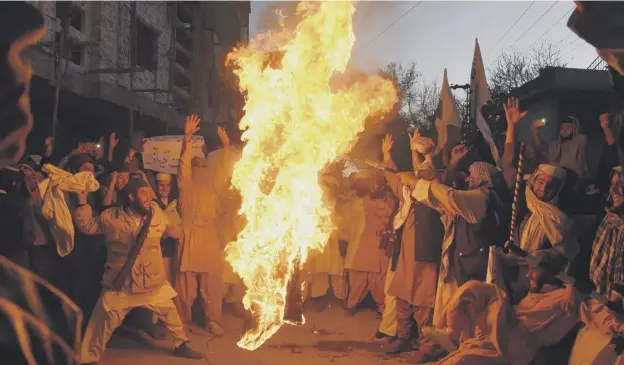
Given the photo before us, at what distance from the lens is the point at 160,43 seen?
19359 millimetres

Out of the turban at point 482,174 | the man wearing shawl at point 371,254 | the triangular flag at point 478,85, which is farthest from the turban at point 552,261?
the man wearing shawl at point 371,254

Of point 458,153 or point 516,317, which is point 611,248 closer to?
point 516,317

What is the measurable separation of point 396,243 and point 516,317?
2.50 metres

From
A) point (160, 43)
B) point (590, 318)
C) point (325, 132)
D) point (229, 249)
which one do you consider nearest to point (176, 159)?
point (229, 249)

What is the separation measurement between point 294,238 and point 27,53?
471 cm

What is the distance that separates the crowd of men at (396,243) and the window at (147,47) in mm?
10574

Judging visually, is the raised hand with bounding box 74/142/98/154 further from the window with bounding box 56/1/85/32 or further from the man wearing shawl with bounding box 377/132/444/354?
the window with bounding box 56/1/85/32

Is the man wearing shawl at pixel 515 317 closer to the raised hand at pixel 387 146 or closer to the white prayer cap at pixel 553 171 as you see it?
the white prayer cap at pixel 553 171

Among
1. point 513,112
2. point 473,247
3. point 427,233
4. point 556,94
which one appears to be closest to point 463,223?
point 473,247

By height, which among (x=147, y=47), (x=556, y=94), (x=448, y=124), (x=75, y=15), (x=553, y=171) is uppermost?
(x=147, y=47)

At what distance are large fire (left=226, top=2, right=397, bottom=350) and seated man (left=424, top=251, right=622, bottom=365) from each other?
224 centimetres

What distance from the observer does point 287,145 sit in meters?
6.57

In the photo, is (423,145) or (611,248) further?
(423,145)

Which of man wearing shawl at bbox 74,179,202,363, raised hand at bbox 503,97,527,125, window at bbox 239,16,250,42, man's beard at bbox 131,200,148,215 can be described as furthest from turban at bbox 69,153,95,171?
window at bbox 239,16,250,42
